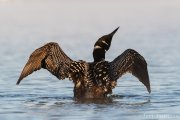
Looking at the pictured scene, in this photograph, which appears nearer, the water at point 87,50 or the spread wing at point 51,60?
the water at point 87,50

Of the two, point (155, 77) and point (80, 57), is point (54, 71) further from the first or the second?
point (80, 57)

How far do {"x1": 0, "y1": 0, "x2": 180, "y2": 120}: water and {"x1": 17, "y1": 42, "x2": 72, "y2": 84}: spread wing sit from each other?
0.38m

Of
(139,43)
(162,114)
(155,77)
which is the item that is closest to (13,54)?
(139,43)

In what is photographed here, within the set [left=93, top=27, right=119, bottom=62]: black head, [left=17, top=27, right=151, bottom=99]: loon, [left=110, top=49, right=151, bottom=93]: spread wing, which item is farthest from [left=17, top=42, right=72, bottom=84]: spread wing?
[left=110, top=49, right=151, bottom=93]: spread wing

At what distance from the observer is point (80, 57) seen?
728 inches

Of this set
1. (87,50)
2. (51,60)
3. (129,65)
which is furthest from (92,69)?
(87,50)

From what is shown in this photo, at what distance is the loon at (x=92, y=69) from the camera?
12.4 meters

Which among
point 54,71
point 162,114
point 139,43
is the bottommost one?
point 162,114

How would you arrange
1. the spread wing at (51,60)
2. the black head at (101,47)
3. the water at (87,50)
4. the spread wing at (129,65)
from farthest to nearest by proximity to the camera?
1. the black head at (101,47)
2. the spread wing at (51,60)
3. the spread wing at (129,65)
4. the water at (87,50)

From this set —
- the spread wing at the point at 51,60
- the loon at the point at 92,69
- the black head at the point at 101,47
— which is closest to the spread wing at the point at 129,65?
the loon at the point at 92,69

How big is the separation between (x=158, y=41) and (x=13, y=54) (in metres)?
4.42

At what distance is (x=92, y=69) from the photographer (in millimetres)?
12500

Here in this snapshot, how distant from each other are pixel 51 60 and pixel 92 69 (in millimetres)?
796

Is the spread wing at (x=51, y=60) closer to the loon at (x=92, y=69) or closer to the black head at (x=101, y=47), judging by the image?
the loon at (x=92, y=69)
